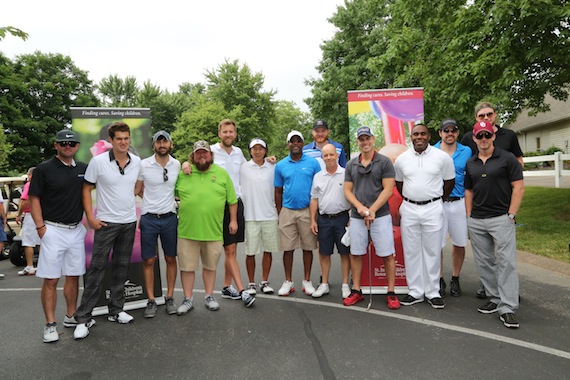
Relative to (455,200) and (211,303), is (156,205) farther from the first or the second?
(455,200)

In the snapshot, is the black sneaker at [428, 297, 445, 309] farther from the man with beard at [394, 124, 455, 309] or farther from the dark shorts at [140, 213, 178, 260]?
the dark shorts at [140, 213, 178, 260]

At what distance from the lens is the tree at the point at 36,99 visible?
31906 millimetres

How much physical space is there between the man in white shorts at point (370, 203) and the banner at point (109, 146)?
2570 mm

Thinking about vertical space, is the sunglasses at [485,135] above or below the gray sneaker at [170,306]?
above

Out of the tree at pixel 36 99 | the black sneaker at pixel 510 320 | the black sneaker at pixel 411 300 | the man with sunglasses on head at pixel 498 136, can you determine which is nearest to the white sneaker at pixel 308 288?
the black sneaker at pixel 411 300

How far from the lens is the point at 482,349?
342 cm

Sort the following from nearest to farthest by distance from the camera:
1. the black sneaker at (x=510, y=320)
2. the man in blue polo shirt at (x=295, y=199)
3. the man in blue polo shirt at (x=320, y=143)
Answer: the black sneaker at (x=510, y=320) < the man in blue polo shirt at (x=295, y=199) < the man in blue polo shirt at (x=320, y=143)

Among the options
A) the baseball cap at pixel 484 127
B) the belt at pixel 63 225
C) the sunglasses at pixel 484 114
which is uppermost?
the sunglasses at pixel 484 114

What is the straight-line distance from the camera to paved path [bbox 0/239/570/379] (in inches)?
123

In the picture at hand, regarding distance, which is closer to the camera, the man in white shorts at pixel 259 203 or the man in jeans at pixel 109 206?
the man in jeans at pixel 109 206

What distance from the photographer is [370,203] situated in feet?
15.2

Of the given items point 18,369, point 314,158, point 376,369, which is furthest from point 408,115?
point 18,369

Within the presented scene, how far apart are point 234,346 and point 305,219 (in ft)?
6.71

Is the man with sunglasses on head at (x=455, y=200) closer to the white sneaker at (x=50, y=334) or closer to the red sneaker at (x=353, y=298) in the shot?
the red sneaker at (x=353, y=298)
